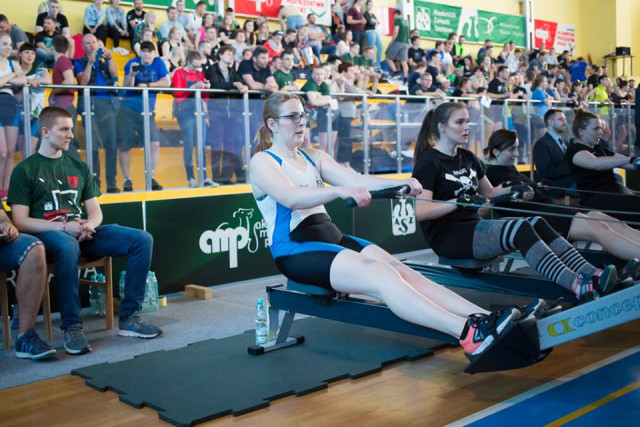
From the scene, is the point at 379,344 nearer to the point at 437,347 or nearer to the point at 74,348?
the point at 437,347

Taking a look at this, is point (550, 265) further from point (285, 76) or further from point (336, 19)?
point (336, 19)

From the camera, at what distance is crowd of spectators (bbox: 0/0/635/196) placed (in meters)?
6.02

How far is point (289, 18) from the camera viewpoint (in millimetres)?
12516

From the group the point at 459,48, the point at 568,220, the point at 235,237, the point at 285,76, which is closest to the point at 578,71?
the point at 459,48

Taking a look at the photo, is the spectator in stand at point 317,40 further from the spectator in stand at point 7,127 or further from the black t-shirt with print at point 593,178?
the spectator in stand at point 7,127

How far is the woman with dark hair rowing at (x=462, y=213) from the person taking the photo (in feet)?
12.5

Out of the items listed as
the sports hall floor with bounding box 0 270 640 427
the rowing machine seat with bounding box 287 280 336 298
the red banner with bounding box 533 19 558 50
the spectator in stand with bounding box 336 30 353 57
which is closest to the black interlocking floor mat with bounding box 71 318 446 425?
the sports hall floor with bounding box 0 270 640 427

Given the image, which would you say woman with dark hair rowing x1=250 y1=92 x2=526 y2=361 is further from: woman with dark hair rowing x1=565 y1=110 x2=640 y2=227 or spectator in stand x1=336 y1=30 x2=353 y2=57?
spectator in stand x1=336 y1=30 x2=353 y2=57

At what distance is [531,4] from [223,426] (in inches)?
710

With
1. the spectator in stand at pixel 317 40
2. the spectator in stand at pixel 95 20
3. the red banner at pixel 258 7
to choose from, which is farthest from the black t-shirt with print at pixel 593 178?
the red banner at pixel 258 7

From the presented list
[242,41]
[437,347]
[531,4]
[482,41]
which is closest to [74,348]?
[437,347]

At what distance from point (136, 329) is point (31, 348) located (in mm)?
690

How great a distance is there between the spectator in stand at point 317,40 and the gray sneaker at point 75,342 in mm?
8385

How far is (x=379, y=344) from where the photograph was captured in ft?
13.7
